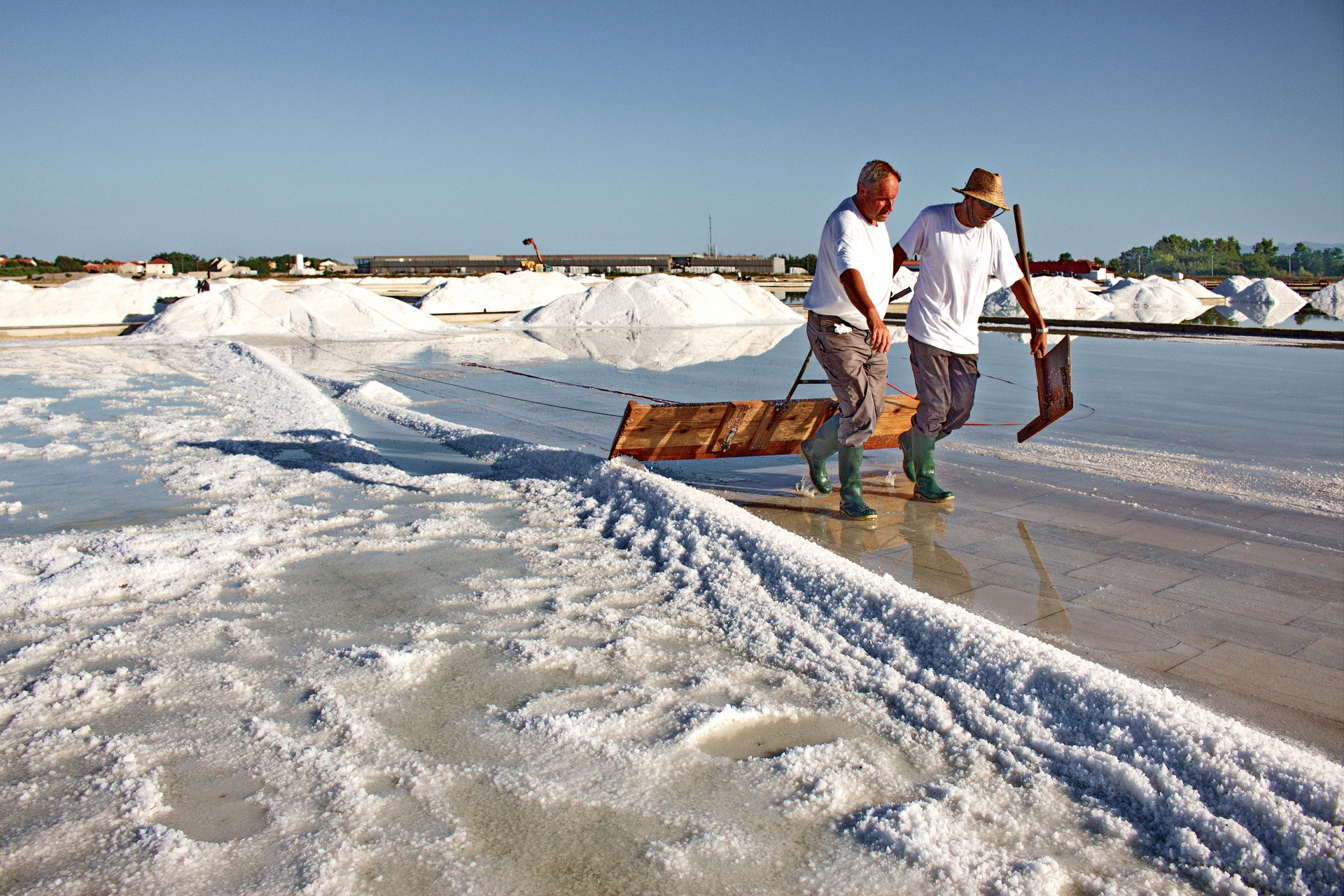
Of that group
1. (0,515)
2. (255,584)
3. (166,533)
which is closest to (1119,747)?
(255,584)

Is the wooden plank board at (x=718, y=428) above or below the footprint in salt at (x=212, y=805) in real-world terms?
above

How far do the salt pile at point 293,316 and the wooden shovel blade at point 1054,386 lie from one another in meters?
17.3

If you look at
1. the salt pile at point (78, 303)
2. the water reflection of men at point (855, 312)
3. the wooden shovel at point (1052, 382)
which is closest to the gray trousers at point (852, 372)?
the water reflection of men at point (855, 312)

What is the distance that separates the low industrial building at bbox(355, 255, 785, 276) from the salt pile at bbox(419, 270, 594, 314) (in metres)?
47.7

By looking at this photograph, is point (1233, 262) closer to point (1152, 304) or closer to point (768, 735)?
point (1152, 304)

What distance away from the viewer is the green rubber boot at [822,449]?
466 cm

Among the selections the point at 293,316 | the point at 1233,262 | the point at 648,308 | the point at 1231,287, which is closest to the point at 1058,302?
the point at 1231,287

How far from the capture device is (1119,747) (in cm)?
214

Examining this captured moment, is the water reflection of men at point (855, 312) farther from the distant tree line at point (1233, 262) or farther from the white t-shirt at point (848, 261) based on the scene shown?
the distant tree line at point (1233, 262)

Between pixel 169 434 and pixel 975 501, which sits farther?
pixel 169 434

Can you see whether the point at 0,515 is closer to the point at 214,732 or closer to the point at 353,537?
the point at 353,537

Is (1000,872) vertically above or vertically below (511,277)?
below

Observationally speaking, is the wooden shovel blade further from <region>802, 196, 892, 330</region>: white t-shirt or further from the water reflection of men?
<region>802, 196, 892, 330</region>: white t-shirt

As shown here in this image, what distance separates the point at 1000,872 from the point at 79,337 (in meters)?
22.3
